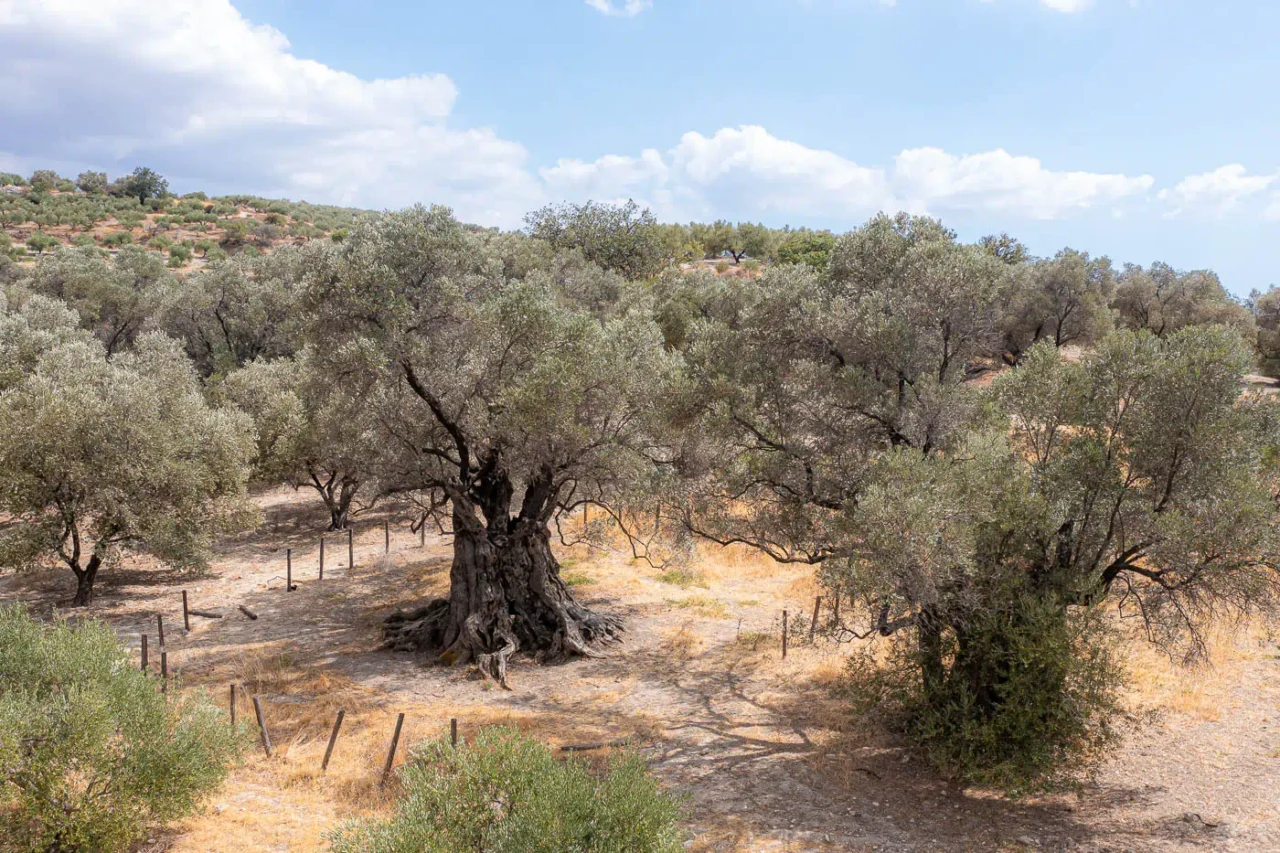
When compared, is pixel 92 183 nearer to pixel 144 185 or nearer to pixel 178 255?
pixel 144 185

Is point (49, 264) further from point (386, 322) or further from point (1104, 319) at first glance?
point (1104, 319)

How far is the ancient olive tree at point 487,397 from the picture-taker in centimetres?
1966

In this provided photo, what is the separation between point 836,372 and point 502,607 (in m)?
11.6

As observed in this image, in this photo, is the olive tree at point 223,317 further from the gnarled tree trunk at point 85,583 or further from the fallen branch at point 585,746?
the fallen branch at point 585,746

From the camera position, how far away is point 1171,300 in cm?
5181

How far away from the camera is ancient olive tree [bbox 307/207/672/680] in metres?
19.7

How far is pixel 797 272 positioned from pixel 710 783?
11.1 metres

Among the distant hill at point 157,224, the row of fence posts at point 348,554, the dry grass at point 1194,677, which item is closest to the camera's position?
the dry grass at point 1194,677

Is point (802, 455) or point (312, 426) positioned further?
point (312, 426)

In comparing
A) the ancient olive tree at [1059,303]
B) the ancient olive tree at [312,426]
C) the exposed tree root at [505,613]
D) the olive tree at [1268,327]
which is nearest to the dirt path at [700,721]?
the exposed tree root at [505,613]

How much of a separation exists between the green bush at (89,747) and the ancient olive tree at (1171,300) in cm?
5416

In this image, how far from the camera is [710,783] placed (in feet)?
50.2

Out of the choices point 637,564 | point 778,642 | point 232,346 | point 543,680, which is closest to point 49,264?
point 232,346

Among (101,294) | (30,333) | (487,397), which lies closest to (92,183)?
(101,294)
